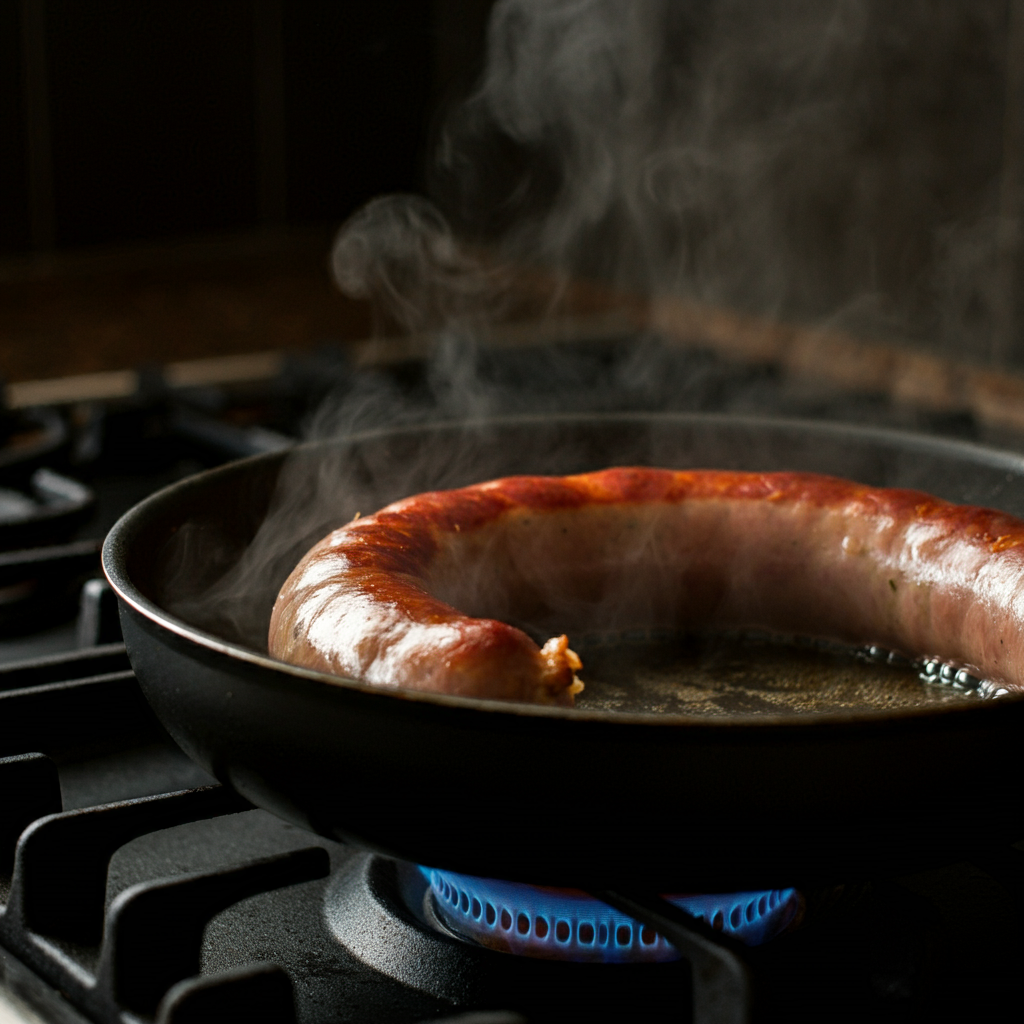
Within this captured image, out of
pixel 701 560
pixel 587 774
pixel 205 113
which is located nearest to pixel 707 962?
pixel 587 774

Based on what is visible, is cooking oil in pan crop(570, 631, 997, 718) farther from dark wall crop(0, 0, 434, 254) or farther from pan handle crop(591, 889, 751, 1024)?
dark wall crop(0, 0, 434, 254)

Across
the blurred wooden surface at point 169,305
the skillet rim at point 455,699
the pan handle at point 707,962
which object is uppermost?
the skillet rim at point 455,699

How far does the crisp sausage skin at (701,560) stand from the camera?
1.08 meters

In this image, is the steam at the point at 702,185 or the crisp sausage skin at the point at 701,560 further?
the steam at the point at 702,185

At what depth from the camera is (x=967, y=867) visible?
1075mm

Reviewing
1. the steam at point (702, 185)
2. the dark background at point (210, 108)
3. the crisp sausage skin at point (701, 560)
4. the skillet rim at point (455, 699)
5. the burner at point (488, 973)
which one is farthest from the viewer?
the dark background at point (210, 108)

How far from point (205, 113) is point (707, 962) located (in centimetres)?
313

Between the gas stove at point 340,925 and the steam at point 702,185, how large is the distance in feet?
2.63

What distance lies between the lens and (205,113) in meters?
3.46

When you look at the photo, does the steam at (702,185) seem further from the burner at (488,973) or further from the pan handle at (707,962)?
the pan handle at (707,962)

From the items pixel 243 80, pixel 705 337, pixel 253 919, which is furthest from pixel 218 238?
pixel 253 919

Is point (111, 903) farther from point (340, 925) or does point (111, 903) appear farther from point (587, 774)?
point (587, 774)

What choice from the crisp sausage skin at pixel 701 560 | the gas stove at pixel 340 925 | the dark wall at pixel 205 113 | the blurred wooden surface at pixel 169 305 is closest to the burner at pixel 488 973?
the gas stove at pixel 340 925

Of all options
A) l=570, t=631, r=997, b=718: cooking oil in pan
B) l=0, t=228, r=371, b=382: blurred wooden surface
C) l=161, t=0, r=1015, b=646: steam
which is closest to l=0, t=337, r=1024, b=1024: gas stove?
l=570, t=631, r=997, b=718: cooking oil in pan
